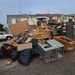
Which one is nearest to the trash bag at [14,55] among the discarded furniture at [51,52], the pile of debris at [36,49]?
the pile of debris at [36,49]

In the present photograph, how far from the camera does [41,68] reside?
5207 millimetres

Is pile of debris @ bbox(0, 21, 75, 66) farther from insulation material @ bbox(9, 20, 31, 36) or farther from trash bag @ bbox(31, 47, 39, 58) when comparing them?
insulation material @ bbox(9, 20, 31, 36)

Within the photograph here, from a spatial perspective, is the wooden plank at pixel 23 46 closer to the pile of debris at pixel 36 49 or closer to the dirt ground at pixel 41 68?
the pile of debris at pixel 36 49

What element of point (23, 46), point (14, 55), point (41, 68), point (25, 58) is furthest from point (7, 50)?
point (41, 68)

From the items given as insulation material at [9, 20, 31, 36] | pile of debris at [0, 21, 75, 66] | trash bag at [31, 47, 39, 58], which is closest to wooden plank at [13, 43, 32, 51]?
pile of debris at [0, 21, 75, 66]

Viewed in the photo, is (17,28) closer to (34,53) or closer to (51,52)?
(34,53)

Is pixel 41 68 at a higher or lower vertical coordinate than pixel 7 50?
lower

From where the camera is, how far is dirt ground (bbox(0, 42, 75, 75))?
496 cm

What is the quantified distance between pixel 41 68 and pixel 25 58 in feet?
2.60

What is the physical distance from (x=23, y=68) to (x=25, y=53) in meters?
0.74

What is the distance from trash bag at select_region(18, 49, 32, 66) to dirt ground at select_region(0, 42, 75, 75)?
137 millimetres

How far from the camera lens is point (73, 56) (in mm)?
6277

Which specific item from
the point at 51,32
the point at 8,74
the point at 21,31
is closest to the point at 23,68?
the point at 8,74

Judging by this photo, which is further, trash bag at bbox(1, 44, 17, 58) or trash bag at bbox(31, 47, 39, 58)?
trash bag at bbox(1, 44, 17, 58)
